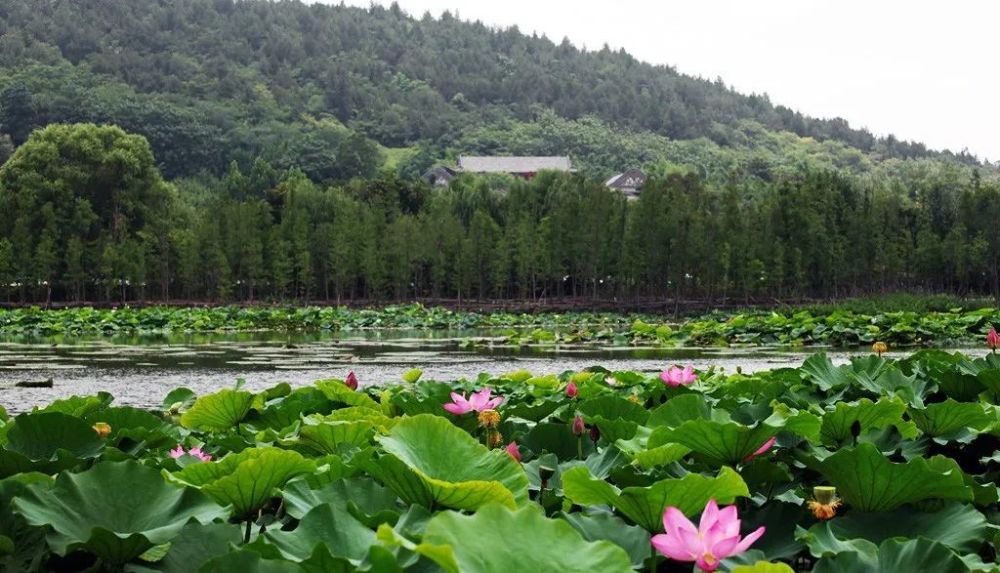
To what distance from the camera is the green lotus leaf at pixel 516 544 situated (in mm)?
1157

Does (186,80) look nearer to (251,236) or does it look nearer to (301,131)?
(301,131)

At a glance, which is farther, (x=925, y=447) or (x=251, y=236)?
(x=251, y=236)

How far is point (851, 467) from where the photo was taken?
2.08 metres

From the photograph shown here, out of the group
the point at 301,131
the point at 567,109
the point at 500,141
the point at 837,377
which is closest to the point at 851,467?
the point at 837,377

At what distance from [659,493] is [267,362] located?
13989mm

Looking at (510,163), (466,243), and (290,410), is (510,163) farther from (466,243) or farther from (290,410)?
(290,410)

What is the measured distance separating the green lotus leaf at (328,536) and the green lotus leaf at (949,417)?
83.9 inches

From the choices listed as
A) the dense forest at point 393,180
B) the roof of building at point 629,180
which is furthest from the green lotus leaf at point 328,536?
the roof of building at point 629,180

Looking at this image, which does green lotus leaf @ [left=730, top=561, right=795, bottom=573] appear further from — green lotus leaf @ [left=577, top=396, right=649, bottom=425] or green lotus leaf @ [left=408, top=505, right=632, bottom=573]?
green lotus leaf @ [left=577, top=396, right=649, bottom=425]

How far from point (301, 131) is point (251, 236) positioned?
74208 mm

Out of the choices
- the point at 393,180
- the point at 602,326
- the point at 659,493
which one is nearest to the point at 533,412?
the point at 659,493

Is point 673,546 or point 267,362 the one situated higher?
point 673,546

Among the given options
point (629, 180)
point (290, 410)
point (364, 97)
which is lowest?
point (290, 410)

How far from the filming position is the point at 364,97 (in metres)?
140
